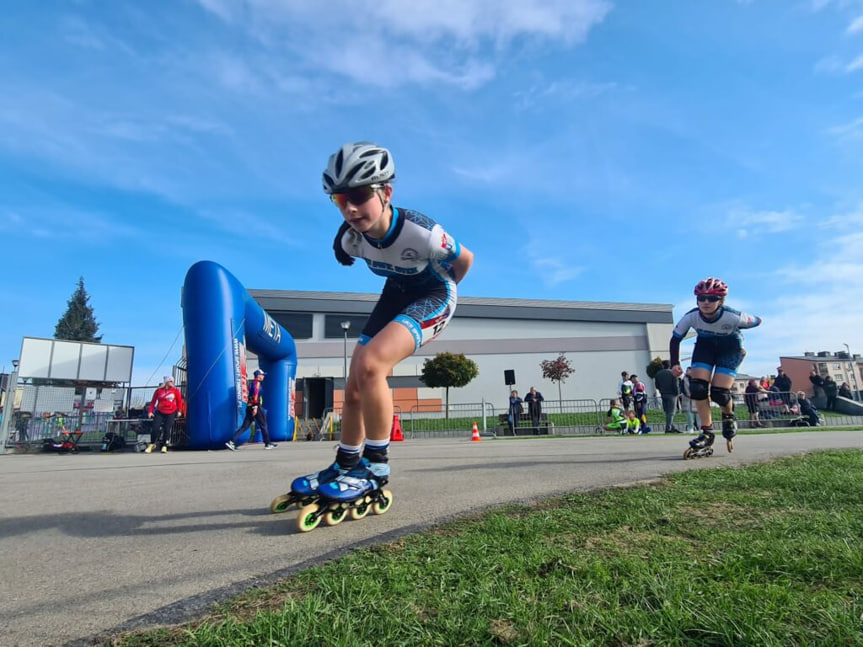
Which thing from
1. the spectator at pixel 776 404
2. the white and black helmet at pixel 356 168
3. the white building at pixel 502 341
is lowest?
the spectator at pixel 776 404

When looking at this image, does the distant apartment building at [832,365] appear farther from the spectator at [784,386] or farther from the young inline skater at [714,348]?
the young inline skater at [714,348]

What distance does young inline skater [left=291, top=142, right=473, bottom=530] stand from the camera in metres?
2.93

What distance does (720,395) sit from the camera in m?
6.11

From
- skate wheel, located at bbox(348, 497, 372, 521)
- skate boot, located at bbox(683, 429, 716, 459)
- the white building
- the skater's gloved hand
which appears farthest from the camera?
the white building

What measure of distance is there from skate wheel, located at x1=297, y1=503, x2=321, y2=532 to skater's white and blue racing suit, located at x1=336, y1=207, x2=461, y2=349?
109cm

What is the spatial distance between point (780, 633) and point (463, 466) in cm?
391

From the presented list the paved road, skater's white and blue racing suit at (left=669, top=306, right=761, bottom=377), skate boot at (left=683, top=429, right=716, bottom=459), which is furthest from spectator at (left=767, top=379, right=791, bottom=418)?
the paved road

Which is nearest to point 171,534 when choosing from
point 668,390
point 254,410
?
point 254,410

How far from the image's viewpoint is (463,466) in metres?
4.95

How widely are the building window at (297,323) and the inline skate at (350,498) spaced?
3401cm

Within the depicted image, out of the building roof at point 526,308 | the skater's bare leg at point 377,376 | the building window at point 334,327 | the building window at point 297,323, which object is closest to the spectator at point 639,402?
the skater's bare leg at point 377,376

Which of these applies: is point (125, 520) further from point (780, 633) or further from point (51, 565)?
point (780, 633)

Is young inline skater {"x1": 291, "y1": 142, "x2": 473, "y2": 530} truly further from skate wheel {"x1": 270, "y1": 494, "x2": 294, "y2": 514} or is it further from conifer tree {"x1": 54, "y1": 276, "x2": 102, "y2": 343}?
conifer tree {"x1": 54, "y1": 276, "x2": 102, "y2": 343}

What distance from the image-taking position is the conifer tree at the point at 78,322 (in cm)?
6178
